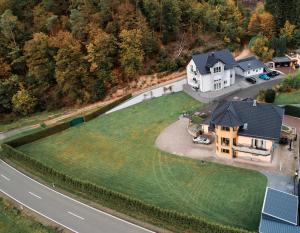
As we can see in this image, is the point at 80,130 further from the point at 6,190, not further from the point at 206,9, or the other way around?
the point at 206,9

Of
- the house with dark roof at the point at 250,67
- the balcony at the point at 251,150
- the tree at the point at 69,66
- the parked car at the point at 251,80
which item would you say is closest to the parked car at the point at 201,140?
the balcony at the point at 251,150

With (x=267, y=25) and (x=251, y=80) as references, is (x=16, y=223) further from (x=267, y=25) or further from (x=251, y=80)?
(x=267, y=25)

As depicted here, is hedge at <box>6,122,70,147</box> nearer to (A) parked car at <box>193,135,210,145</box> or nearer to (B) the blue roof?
(A) parked car at <box>193,135,210,145</box>

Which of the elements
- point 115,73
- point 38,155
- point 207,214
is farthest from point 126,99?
point 207,214

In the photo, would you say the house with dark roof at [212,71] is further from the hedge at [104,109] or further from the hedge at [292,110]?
the hedge at [292,110]

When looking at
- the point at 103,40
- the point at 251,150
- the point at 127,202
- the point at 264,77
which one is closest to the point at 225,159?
the point at 251,150

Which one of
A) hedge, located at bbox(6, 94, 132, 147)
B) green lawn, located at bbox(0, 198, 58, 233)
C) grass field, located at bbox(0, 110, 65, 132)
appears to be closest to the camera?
green lawn, located at bbox(0, 198, 58, 233)

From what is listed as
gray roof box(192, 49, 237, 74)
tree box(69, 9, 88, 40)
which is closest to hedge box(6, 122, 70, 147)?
tree box(69, 9, 88, 40)
